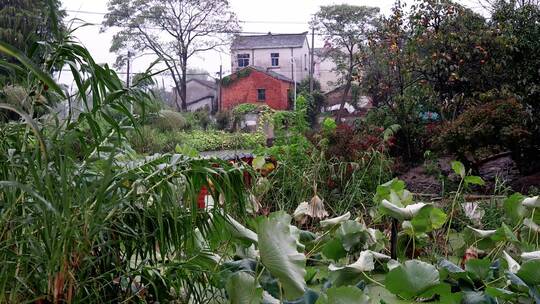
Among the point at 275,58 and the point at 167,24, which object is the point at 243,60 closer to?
the point at 275,58

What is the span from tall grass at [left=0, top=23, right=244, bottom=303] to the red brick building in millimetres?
20809

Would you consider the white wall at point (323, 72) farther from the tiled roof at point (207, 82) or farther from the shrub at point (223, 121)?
the shrub at point (223, 121)

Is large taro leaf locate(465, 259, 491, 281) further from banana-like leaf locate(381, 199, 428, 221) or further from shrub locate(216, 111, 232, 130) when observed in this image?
shrub locate(216, 111, 232, 130)

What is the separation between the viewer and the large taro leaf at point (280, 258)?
1674 millimetres

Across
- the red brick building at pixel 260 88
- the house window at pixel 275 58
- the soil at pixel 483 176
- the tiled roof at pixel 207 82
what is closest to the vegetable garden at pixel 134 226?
the soil at pixel 483 176

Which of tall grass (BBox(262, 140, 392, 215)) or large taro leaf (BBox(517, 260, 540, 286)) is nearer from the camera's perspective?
large taro leaf (BBox(517, 260, 540, 286))

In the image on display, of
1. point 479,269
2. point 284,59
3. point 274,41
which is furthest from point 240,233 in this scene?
point 274,41

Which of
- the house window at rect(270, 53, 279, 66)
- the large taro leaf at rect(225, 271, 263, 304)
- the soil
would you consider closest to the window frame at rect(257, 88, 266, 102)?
the house window at rect(270, 53, 279, 66)

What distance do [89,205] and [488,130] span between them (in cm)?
491

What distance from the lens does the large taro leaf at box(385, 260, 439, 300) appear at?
6.69ft

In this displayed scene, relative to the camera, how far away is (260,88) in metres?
22.7

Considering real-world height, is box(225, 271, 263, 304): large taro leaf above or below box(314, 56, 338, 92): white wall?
below

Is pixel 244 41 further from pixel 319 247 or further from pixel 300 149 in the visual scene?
pixel 319 247

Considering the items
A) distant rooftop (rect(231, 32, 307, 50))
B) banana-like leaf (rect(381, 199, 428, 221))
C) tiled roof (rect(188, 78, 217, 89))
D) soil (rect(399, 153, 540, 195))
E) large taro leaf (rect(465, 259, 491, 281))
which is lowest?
soil (rect(399, 153, 540, 195))
